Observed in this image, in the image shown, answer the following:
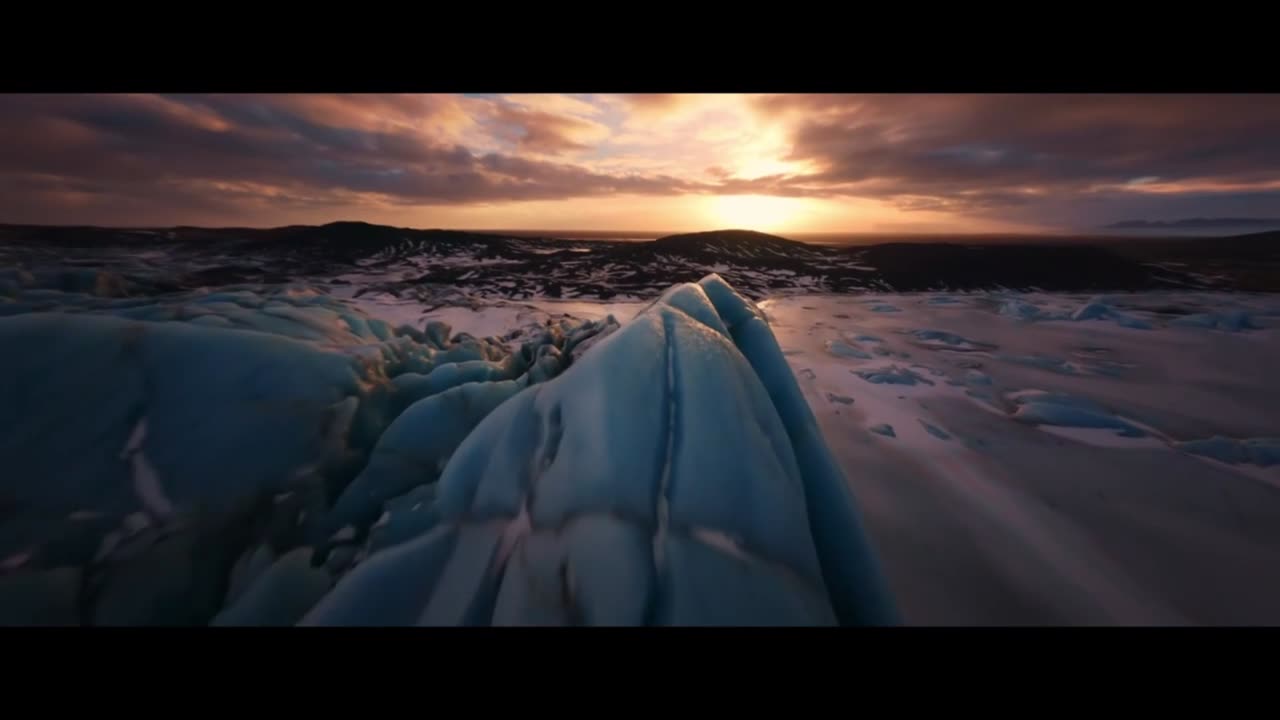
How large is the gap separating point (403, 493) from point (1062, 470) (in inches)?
190

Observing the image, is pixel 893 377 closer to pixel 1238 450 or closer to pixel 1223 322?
pixel 1238 450

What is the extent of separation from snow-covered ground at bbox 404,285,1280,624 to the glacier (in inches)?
48.0

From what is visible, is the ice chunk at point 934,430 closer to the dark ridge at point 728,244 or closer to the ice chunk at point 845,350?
the ice chunk at point 845,350

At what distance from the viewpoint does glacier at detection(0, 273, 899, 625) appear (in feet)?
4.10

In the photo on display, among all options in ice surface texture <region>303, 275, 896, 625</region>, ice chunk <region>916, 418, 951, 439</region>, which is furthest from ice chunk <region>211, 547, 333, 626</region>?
ice chunk <region>916, 418, 951, 439</region>

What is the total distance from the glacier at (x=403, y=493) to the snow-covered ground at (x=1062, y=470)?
1.22 meters

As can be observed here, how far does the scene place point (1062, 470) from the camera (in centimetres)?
304

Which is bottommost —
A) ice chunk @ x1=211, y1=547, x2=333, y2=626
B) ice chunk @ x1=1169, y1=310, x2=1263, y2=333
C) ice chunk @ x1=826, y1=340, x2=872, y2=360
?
ice chunk @ x1=211, y1=547, x2=333, y2=626

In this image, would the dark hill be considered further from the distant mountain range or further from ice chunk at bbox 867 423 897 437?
ice chunk at bbox 867 423 897 437

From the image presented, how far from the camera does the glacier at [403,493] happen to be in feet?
4.10
